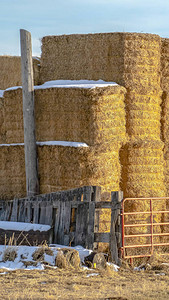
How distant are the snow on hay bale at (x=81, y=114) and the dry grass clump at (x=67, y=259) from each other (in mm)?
4896

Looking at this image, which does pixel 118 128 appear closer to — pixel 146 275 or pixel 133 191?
pixel 133 191

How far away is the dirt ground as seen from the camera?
24.9ft

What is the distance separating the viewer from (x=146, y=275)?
9836mm

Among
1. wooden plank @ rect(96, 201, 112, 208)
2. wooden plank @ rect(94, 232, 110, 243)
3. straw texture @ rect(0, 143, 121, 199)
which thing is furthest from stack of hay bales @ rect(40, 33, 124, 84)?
wooden plank @ rect(94, 232, 110, 243)

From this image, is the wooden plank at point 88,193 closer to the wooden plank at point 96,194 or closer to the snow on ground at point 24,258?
the wooden plank at point 96,194

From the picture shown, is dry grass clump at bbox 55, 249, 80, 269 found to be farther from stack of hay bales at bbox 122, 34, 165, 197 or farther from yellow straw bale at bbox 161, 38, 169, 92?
yellow straw bale at bbox 161, 38, 169, 92

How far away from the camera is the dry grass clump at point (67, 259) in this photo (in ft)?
31.6

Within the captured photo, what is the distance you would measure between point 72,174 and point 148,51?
4.15 m

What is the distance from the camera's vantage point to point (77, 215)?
11695mm

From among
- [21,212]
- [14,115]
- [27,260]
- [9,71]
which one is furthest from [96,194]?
[9,71]

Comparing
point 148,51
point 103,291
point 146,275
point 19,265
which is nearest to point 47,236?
point 19,265

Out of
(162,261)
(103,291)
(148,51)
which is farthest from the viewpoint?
(148,51)

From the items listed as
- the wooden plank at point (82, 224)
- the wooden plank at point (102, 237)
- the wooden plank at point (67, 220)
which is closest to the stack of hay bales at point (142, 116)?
the wooden plank at point (67, 220)

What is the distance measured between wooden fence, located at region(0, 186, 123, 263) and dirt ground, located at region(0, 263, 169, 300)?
989 mm
